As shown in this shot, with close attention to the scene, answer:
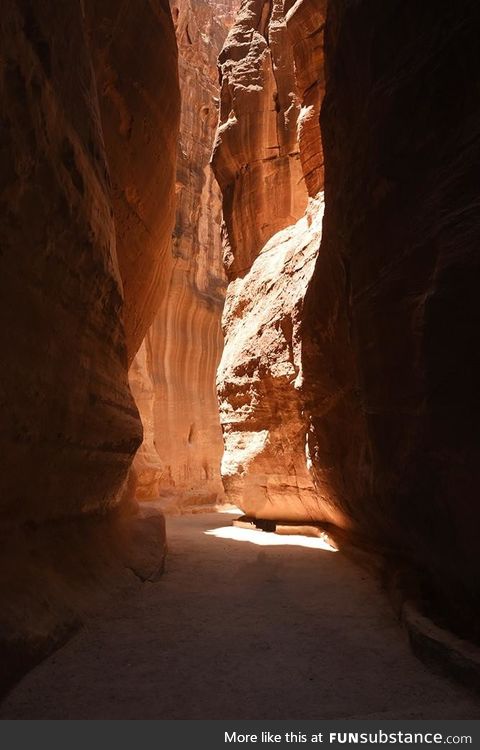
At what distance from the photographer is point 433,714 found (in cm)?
204

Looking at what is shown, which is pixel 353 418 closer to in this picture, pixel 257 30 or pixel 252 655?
pixel 252 655

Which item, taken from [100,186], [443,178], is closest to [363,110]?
[443,178]

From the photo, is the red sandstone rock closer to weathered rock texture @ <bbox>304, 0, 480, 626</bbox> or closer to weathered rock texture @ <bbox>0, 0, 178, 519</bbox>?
weathered rock texture @ <bbox>0, 0, 178, 519</bbox>

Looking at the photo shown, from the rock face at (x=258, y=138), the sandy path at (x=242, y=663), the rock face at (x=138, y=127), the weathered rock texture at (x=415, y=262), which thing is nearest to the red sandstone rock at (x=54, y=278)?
the sandy path at (x=242, y=663)

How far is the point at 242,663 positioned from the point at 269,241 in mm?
8181

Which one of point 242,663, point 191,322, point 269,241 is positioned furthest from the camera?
point 191,322

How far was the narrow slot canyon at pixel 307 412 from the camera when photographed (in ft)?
7.91

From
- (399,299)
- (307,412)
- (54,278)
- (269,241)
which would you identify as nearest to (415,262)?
(399,299)

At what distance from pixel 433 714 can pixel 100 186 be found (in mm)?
4318

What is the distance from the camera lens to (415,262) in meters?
2.99

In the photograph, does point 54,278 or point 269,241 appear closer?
point 54,278

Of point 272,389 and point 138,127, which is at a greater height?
point 138,127

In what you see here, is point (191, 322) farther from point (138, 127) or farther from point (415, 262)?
point (415, 262)

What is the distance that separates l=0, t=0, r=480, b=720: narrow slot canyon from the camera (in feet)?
7.91
